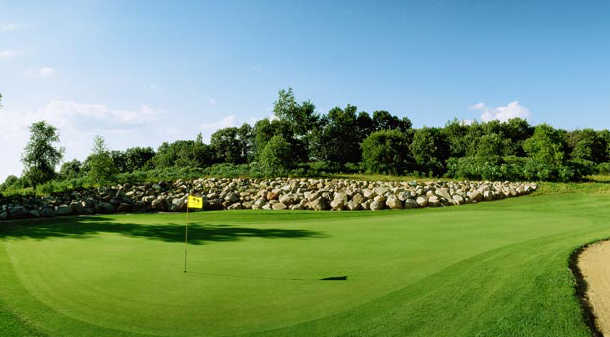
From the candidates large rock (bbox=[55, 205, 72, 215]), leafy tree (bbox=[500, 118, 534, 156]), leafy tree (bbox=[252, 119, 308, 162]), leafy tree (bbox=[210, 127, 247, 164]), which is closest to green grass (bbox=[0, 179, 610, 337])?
large rock (bbox=[55, 205, 72, 215])

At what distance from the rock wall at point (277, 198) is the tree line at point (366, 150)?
379 cm

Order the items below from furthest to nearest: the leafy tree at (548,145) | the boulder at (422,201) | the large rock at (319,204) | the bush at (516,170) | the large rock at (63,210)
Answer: the leafy tree at (548,145) < the bush at (516,170) < the large rock at (63,210) < the large rock at (319,204) < the boulder at (422,201)

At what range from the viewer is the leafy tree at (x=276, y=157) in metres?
24.5

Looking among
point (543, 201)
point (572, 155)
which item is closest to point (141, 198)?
point (543, 201)

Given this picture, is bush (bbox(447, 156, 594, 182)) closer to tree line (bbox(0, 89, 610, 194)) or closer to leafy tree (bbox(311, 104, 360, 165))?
tree line (bbox(0, 89, 610, 194))

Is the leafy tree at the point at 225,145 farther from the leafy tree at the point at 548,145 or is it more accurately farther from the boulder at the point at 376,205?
the leafy tree at the point at 548,145

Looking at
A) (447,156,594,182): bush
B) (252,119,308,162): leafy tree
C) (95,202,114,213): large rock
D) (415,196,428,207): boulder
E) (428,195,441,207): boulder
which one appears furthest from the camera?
(252,119,308,162): leafy tree

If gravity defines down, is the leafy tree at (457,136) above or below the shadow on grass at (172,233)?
above

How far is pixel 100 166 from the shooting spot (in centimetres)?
2288

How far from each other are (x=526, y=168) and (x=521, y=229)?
14345 millimetres

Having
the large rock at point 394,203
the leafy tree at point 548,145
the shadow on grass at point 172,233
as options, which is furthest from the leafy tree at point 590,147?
the shadow on grass at point 172,233

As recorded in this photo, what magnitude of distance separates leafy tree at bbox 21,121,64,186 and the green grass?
2722 centimetres

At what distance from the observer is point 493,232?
23.5 feet

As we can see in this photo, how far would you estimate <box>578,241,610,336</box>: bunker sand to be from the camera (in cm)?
342
